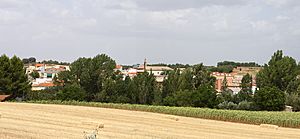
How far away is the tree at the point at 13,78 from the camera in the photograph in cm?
6390

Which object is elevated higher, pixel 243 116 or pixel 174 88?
pixel 174 88

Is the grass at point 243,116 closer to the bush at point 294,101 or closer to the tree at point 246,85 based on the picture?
the bush at point 294,101

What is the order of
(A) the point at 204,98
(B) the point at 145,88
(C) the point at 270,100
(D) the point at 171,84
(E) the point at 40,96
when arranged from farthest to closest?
(B) the point at 145,88, (D) the point at 171,84, (E) the point at 40,96, (A) the point at 204,98, (C) the point at 270,100

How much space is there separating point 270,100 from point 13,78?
36.1 meters

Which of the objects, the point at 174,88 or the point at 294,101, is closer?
the point at 294,101

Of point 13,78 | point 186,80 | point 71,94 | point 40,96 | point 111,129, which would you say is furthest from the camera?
point 186,80

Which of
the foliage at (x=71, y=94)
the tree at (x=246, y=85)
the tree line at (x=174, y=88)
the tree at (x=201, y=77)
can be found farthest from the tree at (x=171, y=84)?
the tree at (x=246, y=85)

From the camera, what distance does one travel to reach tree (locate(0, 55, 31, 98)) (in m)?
63.9

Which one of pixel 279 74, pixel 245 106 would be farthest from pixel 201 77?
pixel 279 74

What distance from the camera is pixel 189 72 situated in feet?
233

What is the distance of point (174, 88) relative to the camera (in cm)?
7131

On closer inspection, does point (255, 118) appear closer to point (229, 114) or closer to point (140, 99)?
point (229, 114)

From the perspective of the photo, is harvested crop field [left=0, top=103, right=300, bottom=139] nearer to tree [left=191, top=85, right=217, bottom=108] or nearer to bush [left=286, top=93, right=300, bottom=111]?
tree [left=191, top=85, right=217, bottom=108]

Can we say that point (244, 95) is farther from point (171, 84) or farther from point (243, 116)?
point (243, 116)
